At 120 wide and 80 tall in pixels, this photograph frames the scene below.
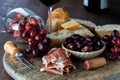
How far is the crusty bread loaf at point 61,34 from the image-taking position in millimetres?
1043

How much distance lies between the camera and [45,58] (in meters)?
0.92

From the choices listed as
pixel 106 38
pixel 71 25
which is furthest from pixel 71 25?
pixel 106 38

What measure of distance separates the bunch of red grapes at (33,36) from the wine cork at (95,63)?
14cm

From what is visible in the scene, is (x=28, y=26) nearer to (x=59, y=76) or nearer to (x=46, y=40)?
(x=46, y=40)

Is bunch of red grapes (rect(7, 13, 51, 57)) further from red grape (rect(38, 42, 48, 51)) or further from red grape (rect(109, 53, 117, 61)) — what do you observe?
red grape (rect(109, 53, 117, 61))

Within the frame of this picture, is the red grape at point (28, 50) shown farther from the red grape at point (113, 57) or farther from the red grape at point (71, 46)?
the red grape at point (113, 57)

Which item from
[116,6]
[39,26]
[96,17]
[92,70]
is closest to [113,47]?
[92,70]

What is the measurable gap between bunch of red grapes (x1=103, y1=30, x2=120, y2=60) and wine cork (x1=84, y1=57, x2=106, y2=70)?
2.3 inches

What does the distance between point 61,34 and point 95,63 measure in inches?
8.1

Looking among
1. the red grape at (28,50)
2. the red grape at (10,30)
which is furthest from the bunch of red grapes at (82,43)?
the red grape at (10,30)

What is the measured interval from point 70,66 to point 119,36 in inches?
8.7

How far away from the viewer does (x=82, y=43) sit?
95cm

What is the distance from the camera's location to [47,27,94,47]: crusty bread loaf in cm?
104

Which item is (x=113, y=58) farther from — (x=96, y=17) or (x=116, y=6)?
(x=116, y=6)
